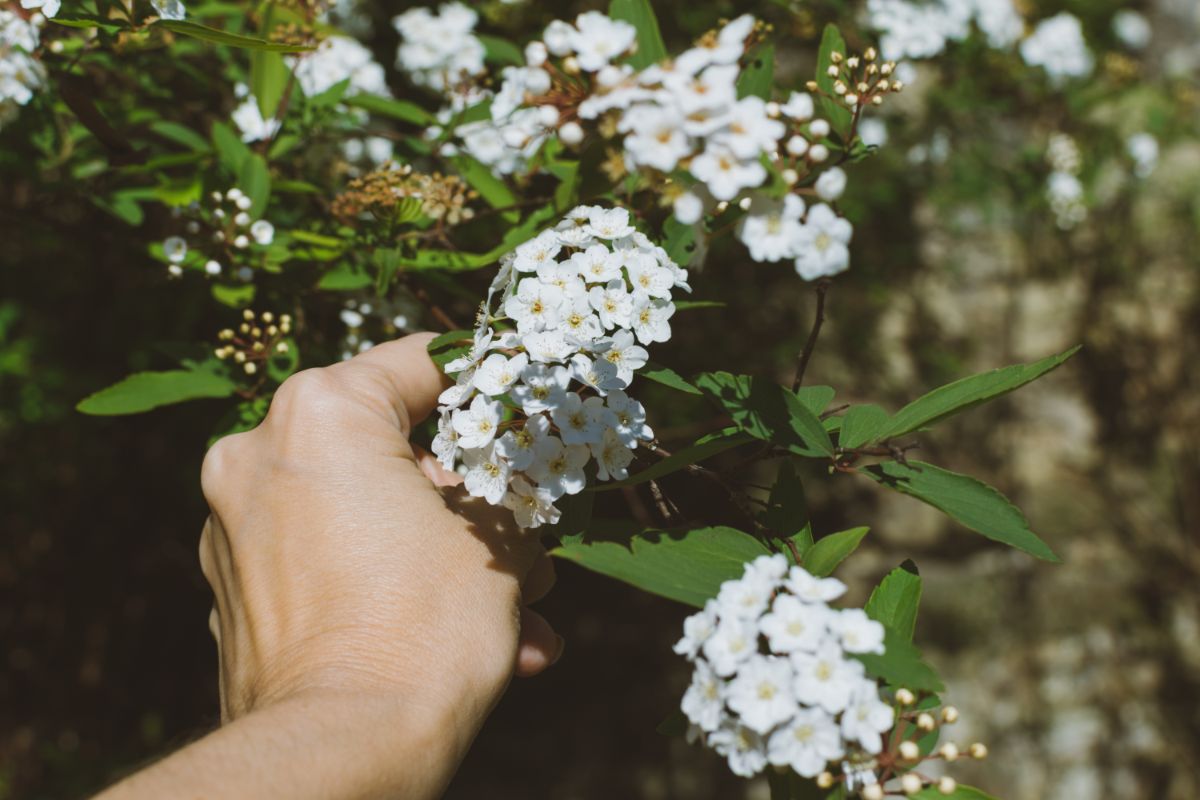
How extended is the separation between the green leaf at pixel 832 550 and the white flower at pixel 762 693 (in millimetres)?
261

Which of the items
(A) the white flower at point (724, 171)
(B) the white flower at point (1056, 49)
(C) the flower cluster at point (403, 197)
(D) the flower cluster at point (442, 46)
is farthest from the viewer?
(B) the white flower at point (1056, 49)

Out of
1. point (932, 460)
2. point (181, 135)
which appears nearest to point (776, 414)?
point (181, 135)

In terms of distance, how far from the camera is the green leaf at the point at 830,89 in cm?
148

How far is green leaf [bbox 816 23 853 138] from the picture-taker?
1483mm

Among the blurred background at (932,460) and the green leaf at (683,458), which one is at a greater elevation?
the green leaf at (683,458)

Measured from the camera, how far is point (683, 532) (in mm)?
1529

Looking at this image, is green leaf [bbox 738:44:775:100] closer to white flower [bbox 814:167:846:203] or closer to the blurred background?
white flower [bbox 814:167:846:203]

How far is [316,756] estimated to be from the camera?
4.58ft

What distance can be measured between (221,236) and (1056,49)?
369 centimetres

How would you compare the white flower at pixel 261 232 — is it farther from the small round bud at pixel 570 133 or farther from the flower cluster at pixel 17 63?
the small round bud at pixel 570 133

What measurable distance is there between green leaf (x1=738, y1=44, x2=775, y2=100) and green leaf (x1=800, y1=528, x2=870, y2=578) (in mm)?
849

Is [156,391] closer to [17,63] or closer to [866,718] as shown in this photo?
[17,63]

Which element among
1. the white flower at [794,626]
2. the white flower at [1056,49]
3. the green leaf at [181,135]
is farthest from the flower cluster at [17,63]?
the white flower at [1056,49]

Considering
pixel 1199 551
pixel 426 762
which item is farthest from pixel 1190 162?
pixel 426 762
